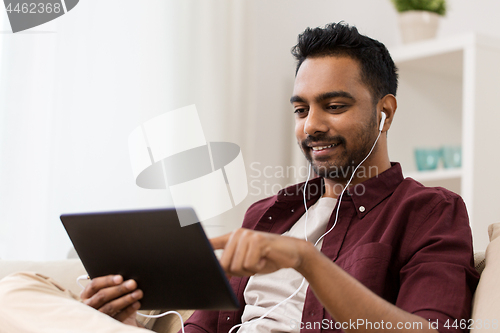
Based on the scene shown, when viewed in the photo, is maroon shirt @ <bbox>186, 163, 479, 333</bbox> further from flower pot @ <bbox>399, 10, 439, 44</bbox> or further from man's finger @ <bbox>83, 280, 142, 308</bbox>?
flower pot @ <bbox>399, 10, 439, 44</bbox>

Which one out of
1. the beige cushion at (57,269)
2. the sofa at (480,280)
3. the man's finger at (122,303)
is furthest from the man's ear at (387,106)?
the beige cushion at (57,269)

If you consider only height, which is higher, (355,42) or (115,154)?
(355,42)

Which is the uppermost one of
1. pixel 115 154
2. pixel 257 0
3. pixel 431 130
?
pixel 257 0

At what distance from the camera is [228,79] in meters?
2.22

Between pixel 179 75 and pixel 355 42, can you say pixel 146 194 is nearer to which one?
pixel 179 75

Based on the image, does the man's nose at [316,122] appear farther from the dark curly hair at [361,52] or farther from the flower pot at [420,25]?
the flower pot at [420,25]

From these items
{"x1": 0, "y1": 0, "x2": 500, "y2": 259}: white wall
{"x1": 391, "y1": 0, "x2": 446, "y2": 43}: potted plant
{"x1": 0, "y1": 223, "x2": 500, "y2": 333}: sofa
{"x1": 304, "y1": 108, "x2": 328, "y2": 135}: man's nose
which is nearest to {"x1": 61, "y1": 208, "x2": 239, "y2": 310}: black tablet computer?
{"x1": 0, "y1": 223, "x2": 500, "y2": 333}: sofa

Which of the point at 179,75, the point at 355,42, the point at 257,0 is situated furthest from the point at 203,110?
the point at 355,42

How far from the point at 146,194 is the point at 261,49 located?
0.97 m

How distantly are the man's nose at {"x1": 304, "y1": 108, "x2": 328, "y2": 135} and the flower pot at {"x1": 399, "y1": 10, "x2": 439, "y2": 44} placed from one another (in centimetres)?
143

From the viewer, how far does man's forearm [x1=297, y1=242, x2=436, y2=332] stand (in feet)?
2.54

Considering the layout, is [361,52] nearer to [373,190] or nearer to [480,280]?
[373,190]

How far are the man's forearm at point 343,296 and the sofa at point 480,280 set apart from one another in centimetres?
10

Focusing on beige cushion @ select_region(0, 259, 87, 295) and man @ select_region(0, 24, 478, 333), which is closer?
man @ select_region(0, 24, 478, 333)
